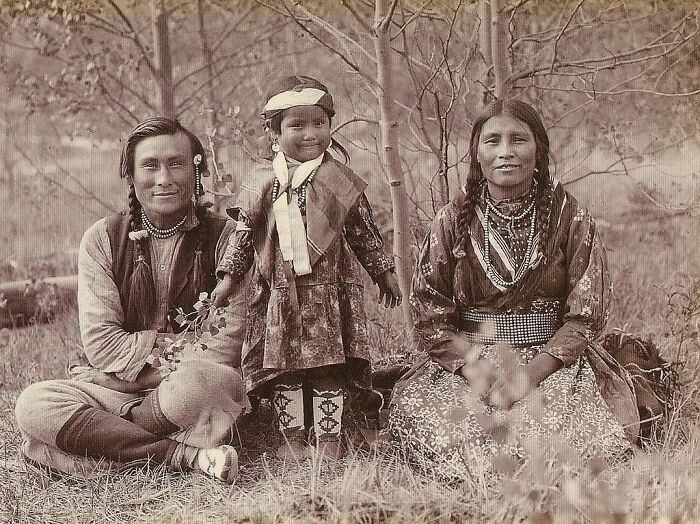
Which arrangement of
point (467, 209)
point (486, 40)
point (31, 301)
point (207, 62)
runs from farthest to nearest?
1. point (31, 301)
2. point (207, 62)
3. point (486, 40)
4. point (467, 209)

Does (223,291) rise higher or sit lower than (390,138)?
lower

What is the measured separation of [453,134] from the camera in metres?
4.22

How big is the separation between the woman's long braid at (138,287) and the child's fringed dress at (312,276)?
319 mm

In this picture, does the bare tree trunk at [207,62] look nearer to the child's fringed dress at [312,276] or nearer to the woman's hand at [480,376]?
the child's fringed dress at [312,276]

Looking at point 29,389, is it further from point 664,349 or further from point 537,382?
point 664,349

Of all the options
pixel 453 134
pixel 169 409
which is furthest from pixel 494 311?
pixel 453 134

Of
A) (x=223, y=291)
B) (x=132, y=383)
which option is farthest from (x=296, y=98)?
(x=132, y=383)

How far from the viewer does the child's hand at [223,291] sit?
2.71 m

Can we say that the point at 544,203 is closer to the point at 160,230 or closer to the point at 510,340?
the point at 510,340

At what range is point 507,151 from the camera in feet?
8.58

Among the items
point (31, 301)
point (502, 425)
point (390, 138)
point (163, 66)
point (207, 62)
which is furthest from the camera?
point (31, 301)

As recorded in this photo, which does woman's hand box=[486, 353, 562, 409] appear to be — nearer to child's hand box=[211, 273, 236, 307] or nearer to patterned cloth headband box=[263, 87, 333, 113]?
child's hand box=[211, 273, 236, 307]

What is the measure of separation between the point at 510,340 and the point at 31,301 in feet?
9.68

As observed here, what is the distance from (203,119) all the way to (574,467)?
305 cm
